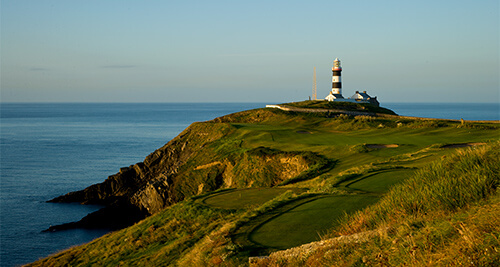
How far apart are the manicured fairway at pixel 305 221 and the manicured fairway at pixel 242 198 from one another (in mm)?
4636

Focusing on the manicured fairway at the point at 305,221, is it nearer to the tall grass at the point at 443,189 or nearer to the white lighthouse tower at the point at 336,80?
the tall grass at the point at 443,189

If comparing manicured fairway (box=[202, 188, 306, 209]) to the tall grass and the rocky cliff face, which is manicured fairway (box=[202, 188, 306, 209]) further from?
the tall grass

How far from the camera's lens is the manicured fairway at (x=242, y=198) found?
2109 cm

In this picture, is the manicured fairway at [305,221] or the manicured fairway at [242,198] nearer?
the manicured fairway at [305,221]

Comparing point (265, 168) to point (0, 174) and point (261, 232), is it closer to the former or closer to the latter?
point (261, 232)

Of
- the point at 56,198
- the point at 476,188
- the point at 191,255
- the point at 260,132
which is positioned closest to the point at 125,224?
the point at 56,198

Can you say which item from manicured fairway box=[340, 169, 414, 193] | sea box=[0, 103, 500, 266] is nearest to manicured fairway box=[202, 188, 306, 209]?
manicured fairway box=[340, 169, 414, 193]

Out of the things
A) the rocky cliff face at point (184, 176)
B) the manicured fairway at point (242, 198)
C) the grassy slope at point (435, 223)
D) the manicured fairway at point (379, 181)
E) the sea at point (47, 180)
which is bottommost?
the sea at point (47, 180)

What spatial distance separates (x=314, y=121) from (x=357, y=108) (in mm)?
17828

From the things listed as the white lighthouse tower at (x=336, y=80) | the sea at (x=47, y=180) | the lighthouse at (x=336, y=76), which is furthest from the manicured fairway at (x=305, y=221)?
the lighthouse at (x=336, y=76)

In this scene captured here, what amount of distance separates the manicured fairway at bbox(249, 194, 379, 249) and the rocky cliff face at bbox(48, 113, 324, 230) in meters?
16.7

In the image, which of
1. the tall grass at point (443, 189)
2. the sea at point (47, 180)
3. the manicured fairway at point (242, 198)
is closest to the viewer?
the tall grass at point (443, 189)

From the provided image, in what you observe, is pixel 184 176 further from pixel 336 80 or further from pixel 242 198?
pixel 336 80

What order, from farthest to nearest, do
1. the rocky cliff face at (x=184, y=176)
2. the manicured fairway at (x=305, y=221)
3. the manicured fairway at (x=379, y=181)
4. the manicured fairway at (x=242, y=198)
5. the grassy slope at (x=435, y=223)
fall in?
the rocky cliff face at (x=184, y=176) < the manicured fairway at (x=242, y=198) < the manicured fairway at (x=379, y=181) < the manicured fairway at (x=305, y=221) < the grassy slope at (x=435, y=223)
